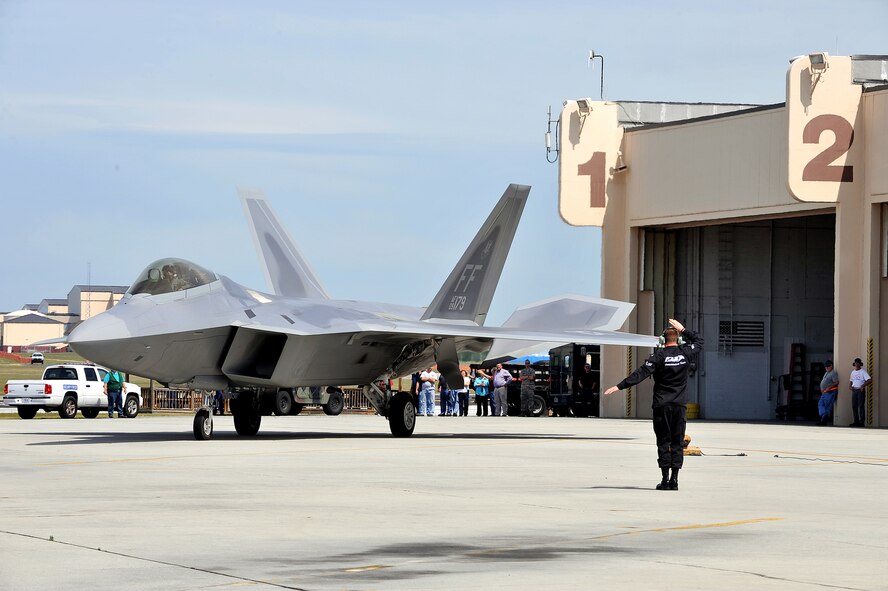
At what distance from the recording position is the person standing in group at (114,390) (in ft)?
111

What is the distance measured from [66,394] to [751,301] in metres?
A: 20.1

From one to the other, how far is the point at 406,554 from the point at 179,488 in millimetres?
4748

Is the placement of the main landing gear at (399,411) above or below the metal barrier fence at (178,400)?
above

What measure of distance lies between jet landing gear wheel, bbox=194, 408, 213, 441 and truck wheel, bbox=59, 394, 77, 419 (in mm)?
15283

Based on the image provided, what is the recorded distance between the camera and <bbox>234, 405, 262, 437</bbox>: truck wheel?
Result: 21906 millimetres

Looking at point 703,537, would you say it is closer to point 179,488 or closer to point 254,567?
point 254,567

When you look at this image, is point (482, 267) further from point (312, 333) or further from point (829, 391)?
point (829, 391)

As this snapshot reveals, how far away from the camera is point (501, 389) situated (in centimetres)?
3906

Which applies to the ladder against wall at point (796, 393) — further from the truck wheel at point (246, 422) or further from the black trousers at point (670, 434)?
the black trousers at point (670, 434)

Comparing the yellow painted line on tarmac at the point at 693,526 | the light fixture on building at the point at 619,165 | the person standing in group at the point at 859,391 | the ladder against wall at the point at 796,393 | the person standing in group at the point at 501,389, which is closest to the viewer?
the yellow painted line on tarmac at the point at 693,526

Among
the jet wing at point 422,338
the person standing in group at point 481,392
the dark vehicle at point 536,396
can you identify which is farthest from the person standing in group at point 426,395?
the jet wing at point 422,338

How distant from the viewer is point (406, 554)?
7746 mm

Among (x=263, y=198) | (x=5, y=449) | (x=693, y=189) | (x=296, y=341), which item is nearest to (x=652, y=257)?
(x=693, y=189)

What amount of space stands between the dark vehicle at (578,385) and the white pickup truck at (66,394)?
12.8m
